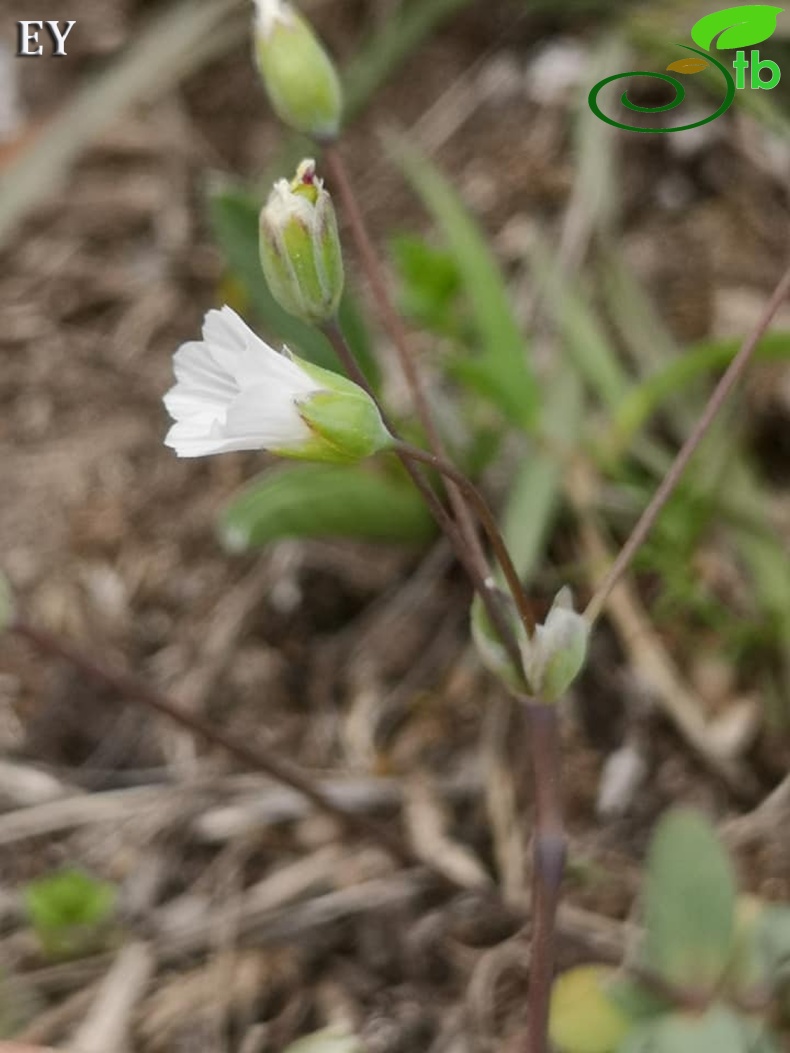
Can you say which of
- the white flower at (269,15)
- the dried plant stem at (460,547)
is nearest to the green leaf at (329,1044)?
the dried plant stem at (460,547)

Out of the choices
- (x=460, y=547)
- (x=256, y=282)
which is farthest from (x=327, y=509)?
(x=460, y=547)

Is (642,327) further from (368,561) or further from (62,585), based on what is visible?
(62,585)

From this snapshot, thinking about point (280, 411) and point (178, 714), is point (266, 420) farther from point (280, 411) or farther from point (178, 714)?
Answer: point (178, 714)

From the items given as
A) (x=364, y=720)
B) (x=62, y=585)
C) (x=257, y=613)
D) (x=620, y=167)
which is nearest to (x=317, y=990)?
(x=364, y=720)

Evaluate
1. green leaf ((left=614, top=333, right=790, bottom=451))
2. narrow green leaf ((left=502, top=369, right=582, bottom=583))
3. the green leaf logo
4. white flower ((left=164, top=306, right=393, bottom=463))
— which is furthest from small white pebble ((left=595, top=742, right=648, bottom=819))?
the green leaf logo

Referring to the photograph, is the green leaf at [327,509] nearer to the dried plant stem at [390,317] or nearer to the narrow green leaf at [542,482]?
the narrow green leaf at [542,482]

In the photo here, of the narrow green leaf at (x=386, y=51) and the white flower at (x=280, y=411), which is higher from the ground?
the narrow green leaf at (x=386, y=51)

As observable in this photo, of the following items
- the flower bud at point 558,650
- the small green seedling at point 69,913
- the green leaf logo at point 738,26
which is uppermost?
the green leaf logo at point 738,26
